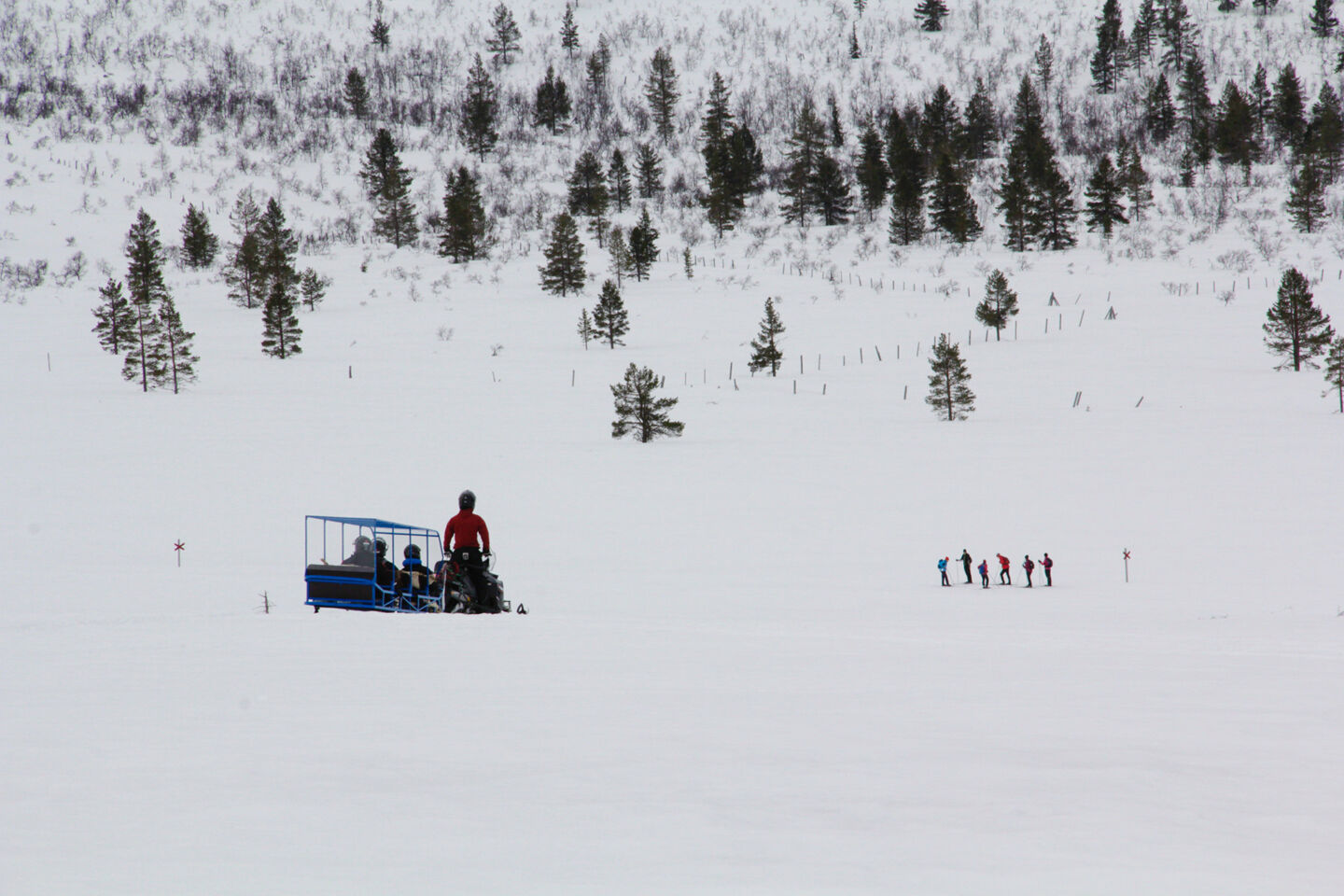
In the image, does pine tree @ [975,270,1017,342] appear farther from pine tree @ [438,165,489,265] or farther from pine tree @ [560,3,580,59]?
pine tree @ [560,3,580,59]

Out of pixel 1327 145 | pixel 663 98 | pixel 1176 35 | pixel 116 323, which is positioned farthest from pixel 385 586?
pixel 1176 35

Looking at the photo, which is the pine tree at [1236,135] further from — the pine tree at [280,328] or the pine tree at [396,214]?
the pine tree at [280,328]

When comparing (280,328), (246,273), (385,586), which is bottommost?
(385,586)

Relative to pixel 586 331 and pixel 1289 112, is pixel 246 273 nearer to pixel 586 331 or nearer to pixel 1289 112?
pixel 586 331

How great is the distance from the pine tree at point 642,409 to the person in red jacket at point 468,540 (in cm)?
2181

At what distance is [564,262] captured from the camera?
6431 centimetres

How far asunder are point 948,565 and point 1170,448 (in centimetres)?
1492

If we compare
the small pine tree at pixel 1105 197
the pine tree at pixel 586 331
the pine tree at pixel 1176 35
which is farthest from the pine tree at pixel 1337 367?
the pine tree at pixel 1176 35

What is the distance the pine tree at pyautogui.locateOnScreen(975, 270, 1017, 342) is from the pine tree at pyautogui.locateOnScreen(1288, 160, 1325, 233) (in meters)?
32.7

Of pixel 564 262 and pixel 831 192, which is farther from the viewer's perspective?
pixel 831 192

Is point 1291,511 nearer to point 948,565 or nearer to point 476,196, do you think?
point 948,565

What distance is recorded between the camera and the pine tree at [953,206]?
7612 centimetres

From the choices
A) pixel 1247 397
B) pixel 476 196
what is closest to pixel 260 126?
pixel 476 196

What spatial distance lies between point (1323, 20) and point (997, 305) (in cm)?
8516
